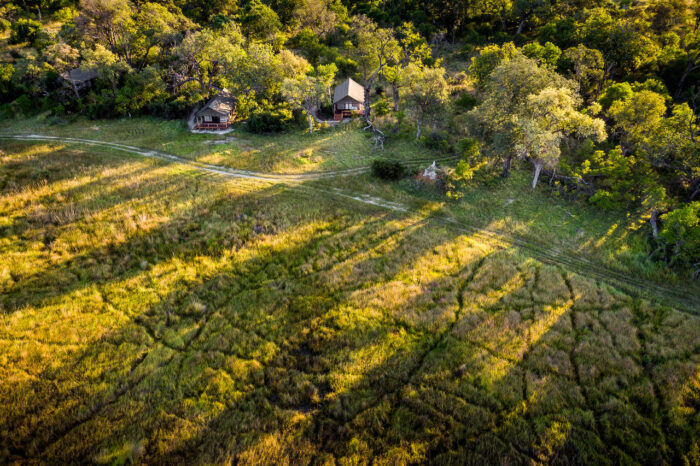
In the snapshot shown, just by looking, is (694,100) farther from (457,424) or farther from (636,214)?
(457,424)

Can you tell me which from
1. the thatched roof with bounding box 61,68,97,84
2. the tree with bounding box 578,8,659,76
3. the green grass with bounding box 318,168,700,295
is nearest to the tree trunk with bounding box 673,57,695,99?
the tree with bounding box 578,8,659,76

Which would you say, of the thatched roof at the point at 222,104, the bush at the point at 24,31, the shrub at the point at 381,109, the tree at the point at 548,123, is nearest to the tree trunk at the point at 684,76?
the tree at the point at 548,123

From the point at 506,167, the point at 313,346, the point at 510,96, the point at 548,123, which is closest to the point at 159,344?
the point at 313,346

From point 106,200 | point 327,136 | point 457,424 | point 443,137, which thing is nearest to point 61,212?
point 106,200

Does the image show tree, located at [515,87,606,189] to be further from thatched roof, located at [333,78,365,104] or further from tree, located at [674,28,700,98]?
thatched roof, located at [333,78,365,104]

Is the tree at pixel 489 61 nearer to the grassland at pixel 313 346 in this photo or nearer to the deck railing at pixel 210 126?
the grassland at pixel 313 346

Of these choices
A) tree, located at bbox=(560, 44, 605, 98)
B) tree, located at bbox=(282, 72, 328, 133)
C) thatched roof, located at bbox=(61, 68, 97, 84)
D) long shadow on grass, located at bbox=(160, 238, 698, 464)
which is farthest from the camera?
thatched roof, located at bbox=(61, 68, 97, 84)
